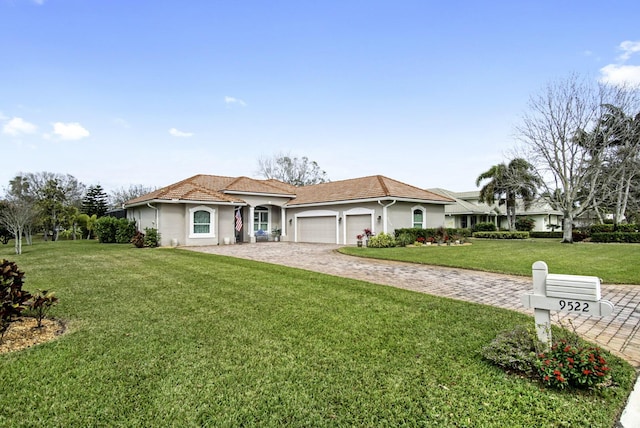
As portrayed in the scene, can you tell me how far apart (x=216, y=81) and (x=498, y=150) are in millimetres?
22437

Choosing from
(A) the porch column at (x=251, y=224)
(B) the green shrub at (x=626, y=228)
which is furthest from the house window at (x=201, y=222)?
(B) the green shrub at (x=626, y=228)

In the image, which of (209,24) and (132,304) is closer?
(132,304)

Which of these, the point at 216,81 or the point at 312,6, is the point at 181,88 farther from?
the point at 312,6

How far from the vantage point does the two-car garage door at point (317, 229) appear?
72.5 ft

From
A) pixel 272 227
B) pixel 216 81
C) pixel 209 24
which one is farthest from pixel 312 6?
pixel 272 227

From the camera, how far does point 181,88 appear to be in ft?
52.3

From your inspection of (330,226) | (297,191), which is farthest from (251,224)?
(297,191)

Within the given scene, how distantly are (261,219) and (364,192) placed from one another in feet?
28.2

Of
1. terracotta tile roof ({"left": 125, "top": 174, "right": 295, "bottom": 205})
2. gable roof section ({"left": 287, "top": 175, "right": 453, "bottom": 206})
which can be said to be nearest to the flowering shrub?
gable roof section ({"left": 287, "top": 175, "right": 453, "bottom": 206})

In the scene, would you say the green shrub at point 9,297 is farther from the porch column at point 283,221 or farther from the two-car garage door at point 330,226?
the porch column at point 283,221

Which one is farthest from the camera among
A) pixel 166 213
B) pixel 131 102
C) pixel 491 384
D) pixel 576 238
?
pixel 576 238

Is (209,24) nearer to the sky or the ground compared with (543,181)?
nearer to the sky

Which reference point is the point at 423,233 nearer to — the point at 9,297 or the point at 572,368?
the point at 572,368

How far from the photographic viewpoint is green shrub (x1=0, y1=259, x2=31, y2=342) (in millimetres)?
4051
